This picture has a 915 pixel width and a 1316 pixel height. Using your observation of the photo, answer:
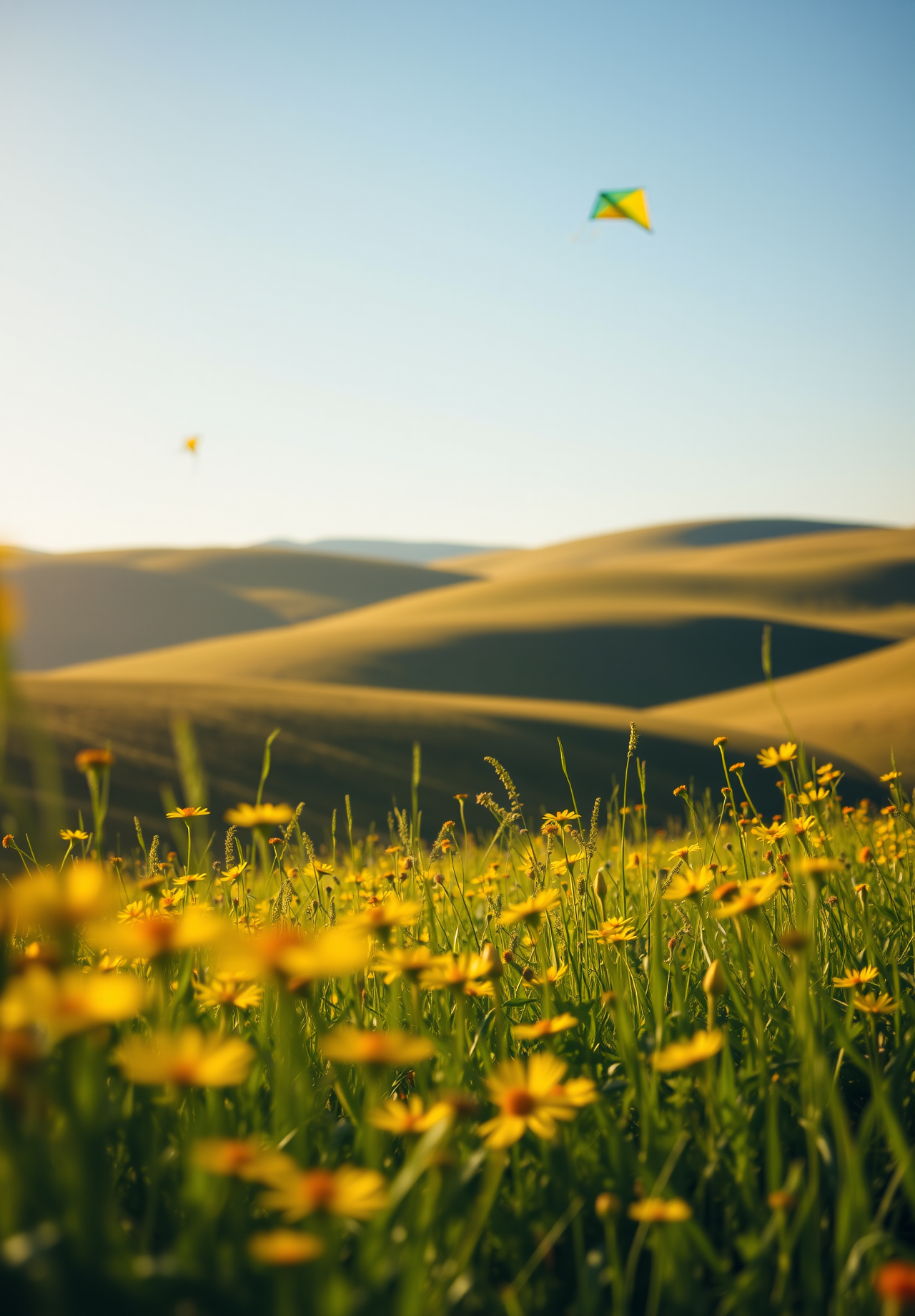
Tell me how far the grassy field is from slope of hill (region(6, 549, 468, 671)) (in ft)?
209

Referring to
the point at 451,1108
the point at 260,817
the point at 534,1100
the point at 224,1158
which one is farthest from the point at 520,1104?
the point at 260,817

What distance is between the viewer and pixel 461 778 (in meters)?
14.4

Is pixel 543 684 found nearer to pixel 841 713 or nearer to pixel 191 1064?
pixel 841 713

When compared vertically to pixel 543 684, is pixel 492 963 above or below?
above

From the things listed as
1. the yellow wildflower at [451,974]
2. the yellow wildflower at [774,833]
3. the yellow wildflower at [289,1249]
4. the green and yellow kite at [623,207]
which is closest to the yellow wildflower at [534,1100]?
the yellow wildflower at [451,974]

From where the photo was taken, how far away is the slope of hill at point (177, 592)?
68.1 m

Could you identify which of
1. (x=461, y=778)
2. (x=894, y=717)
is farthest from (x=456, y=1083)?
(x=894, y=717)

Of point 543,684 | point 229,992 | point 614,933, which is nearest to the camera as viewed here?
point 229,992

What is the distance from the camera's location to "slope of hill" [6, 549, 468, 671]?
68.1m

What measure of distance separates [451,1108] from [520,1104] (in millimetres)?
130

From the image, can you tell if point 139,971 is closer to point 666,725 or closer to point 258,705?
point 258,705

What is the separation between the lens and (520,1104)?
0.92 metres

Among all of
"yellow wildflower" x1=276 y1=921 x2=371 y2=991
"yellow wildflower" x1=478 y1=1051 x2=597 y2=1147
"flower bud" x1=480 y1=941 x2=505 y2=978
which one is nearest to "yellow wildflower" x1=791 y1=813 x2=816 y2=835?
"flower bud" x1=480 y1=941 x2=505 y2=978

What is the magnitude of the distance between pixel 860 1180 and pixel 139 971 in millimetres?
1525
